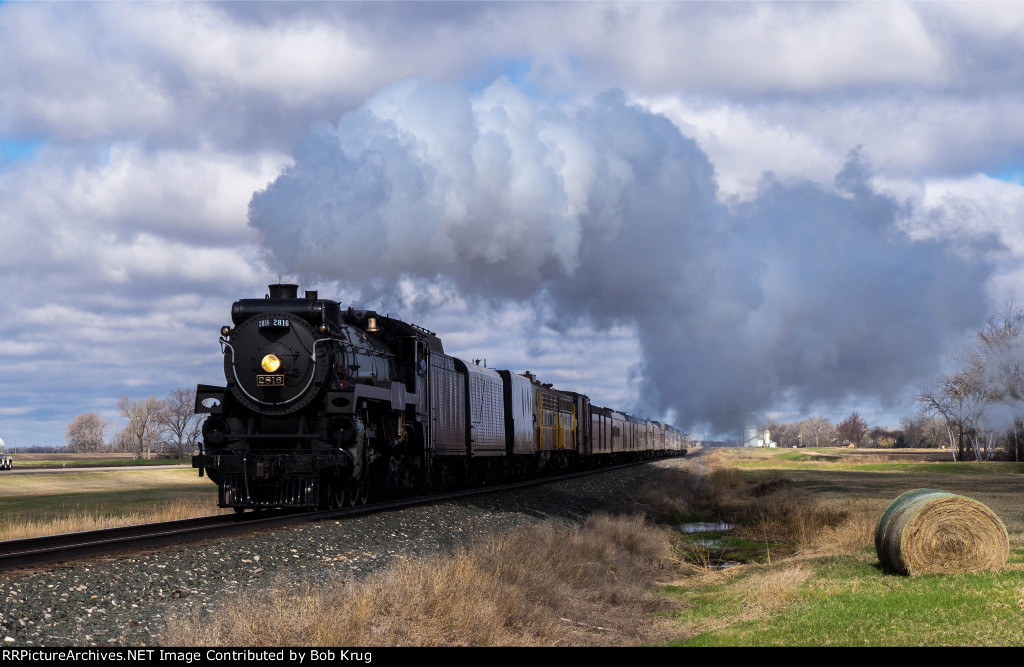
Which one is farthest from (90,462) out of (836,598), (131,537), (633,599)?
(836,598)

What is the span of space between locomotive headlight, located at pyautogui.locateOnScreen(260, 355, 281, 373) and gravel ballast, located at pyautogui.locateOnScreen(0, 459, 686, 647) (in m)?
3.84

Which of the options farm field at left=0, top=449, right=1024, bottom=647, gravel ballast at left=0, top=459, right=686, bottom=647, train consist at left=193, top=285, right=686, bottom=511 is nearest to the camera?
gravel ballast at left=0, top=459, right=686, bottom=647

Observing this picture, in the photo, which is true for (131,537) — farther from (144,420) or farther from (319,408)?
(144,420)

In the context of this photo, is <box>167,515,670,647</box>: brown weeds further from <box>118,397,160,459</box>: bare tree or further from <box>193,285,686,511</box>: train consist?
<box>118,397,160,459</box>: bare tree

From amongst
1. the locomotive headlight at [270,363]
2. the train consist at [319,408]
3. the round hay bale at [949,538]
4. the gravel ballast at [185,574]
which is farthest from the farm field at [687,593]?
the locomotive headlight at [270,363]

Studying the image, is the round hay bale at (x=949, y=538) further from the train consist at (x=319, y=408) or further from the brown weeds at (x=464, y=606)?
the train consist at (x=319, y=408)

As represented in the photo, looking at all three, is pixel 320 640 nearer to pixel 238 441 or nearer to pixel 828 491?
pixel 238 441

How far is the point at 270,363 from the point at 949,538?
45.2ft

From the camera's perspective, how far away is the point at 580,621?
1508cm

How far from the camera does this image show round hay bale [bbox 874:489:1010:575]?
16.1 meters

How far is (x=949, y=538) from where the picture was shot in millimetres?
16141

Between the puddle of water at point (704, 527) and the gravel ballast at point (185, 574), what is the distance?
12.5m

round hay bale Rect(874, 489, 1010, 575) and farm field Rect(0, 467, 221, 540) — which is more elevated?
round hay bale Rect(874, 489, 1010, 575)

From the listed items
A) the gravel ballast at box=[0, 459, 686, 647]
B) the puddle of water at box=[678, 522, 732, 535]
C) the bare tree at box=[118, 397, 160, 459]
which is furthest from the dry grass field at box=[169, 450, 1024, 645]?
the bare tree at box=[118, 397, 160, 459]
